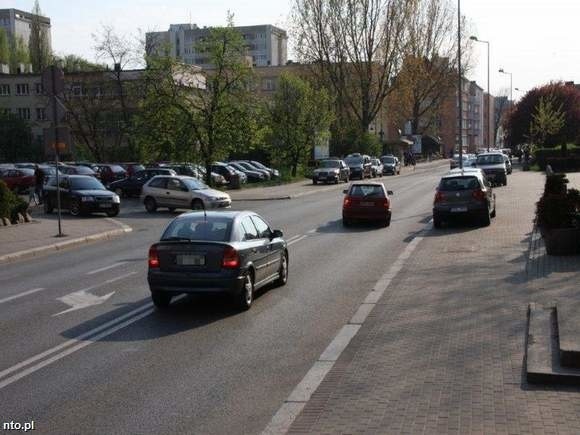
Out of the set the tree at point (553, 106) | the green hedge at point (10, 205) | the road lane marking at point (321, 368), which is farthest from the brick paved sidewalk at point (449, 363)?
the tree at point (553, 106)

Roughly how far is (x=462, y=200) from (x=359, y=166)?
38.9 metres

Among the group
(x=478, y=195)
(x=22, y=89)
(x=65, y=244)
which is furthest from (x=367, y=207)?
(x=22, y=89)

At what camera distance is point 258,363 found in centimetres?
845

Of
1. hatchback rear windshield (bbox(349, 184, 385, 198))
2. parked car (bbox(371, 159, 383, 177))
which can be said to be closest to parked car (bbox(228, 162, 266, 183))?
parked car (bbox(371, 159, 383, 177))

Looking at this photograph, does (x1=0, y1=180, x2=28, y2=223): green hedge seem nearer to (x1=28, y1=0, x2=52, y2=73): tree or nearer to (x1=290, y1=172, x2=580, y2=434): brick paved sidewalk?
(x1=290, y1=172, x2=580, y2=434): brick paved sidewalk

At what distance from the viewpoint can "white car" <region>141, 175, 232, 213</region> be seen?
105 feet

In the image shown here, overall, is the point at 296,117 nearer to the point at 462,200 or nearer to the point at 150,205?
the point at 150,205

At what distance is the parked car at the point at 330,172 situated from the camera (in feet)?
178

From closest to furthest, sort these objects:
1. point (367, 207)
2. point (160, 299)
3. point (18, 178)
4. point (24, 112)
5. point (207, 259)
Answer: point (207, 259) → point (160, 299) → point (367, 207) → point (18, 178) → point (24, 112)

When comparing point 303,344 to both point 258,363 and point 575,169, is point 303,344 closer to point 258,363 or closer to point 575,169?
point 258,363

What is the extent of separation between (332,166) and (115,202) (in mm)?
27753

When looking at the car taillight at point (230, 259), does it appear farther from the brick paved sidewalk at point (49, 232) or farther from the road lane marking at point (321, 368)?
the brick paved sidewalk at point (49, 232)

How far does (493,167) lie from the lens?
43.6 metres

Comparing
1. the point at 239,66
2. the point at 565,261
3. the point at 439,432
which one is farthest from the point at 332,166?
the point at 439,432
